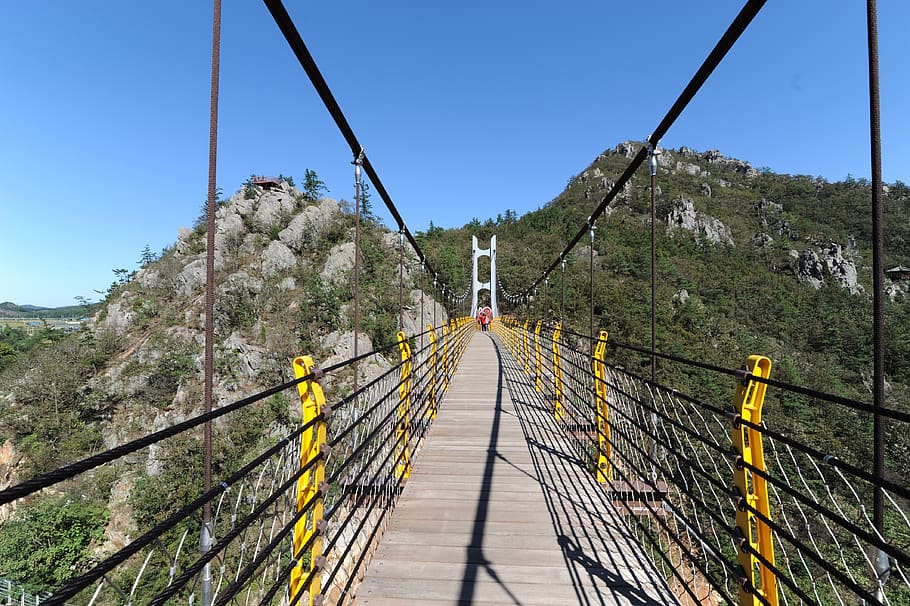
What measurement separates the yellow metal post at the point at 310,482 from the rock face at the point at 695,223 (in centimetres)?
5093

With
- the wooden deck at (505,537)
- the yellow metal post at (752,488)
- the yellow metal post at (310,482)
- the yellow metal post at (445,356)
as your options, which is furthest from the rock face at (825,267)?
the yellow metal post at (310,482)

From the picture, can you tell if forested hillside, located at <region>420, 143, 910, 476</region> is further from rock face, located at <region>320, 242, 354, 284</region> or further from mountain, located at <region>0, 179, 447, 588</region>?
mountain, located at <region>0, 179, 447, 588</region>

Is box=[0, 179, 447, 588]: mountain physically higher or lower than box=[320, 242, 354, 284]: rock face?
lower

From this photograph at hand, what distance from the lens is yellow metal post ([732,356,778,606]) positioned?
3.99 ft

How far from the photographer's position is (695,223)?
47.0 meters

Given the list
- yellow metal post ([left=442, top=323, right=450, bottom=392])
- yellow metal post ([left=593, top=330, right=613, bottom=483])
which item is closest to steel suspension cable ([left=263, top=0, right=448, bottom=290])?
yellow metal post ([left=593, top=330, right=613, bottom=483])

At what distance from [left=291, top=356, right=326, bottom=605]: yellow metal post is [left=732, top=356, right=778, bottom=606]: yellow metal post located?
1272 mm

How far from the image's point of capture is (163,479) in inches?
494

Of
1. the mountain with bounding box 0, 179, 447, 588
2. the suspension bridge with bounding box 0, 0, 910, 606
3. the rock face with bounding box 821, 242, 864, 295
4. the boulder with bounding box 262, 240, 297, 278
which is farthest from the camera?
the rock face with bounding box 821, 242, 864, 295

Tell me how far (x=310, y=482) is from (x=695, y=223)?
5410 centimetres

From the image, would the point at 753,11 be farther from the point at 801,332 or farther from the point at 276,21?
the point at 801,332

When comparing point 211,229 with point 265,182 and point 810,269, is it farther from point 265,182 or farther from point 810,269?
point 810,269

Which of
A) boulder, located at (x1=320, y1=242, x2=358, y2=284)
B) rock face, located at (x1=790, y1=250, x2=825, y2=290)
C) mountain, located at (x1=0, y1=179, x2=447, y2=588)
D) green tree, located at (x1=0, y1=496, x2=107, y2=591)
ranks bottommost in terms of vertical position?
green tree, located at (x1=0, y1=496, x2=107, y2=591)

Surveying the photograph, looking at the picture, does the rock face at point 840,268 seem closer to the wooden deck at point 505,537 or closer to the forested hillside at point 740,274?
the forested hillside at point 740,274
